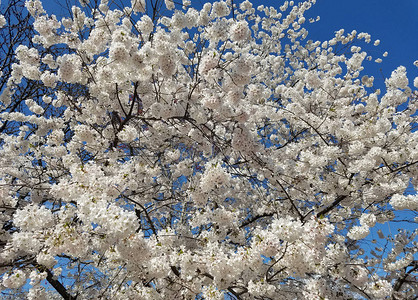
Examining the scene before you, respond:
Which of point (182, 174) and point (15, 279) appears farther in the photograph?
point (182, 174)

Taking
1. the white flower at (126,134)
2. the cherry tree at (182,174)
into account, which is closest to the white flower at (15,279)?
the cherry tree at (182,174)

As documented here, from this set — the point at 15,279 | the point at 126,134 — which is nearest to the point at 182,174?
the point at 126,134

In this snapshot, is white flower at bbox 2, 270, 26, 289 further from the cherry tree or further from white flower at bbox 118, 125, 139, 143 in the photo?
white flower at bbox 118, 125, 139, 143

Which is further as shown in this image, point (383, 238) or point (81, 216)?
point (383, 238)

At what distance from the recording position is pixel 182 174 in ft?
19.1

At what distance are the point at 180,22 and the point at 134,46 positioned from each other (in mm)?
1207

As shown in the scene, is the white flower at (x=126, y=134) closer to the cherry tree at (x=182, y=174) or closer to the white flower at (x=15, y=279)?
the cherry tree at (x=182, y=174)

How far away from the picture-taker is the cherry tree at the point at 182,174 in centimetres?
306

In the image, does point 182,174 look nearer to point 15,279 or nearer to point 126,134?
point 126,134

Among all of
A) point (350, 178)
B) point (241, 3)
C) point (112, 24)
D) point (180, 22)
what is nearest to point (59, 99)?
point (112, 24)

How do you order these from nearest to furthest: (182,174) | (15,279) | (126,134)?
(15,279)
(126,134)
(182,174)

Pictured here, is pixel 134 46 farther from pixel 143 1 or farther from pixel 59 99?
pixel 59 99

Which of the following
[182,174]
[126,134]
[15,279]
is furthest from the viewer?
[182,174]

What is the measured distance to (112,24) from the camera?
5180 mm
